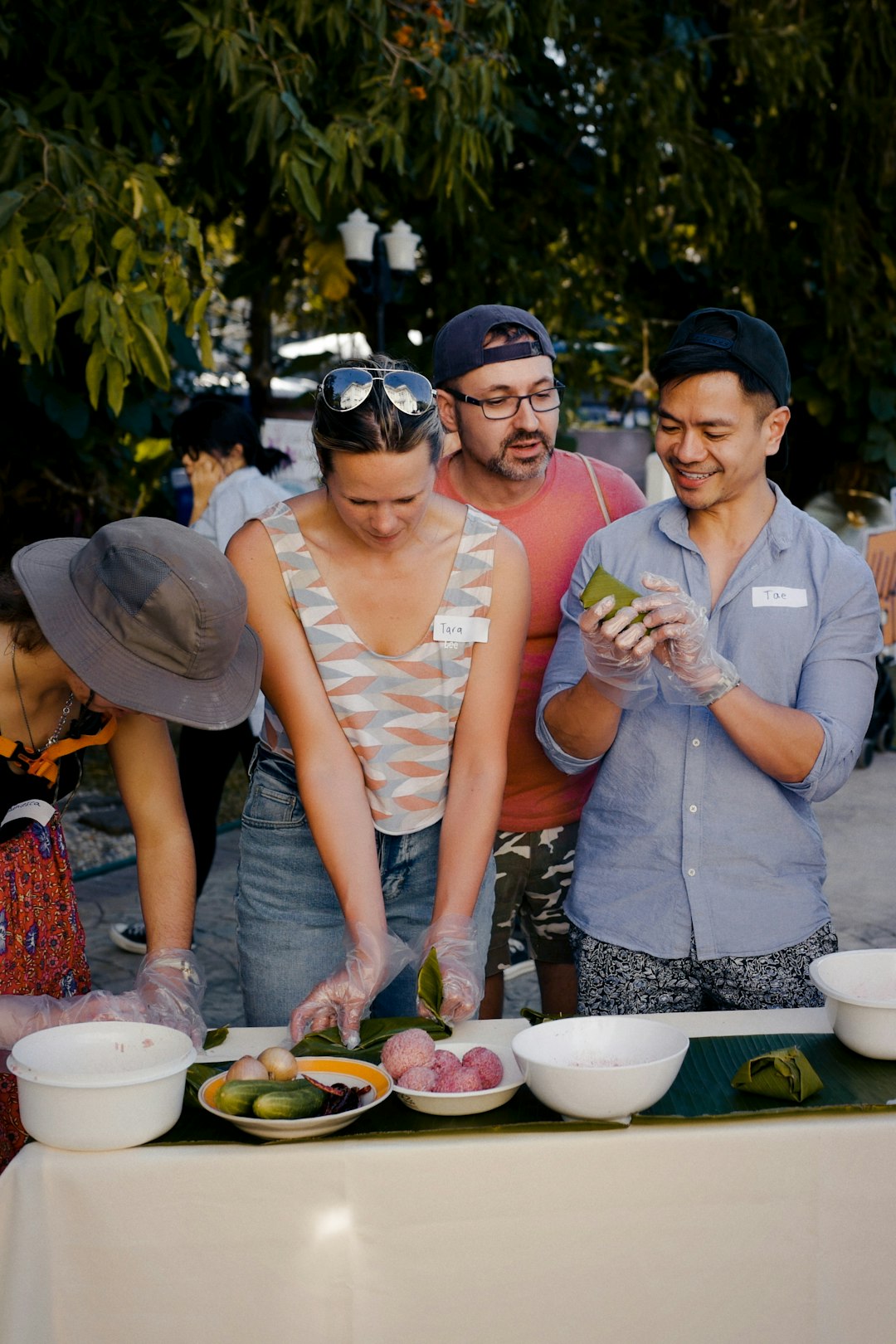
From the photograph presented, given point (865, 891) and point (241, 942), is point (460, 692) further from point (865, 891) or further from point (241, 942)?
point (865, 891)

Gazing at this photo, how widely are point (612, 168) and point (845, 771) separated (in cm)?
630

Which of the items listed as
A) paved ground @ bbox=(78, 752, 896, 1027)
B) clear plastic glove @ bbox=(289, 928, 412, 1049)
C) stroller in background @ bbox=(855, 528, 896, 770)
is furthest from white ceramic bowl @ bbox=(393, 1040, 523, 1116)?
stroller in background @ bbox=(855, 528, 896, 770)

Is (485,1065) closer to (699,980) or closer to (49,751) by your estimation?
(699,980)

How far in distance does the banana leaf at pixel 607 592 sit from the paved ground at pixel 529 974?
2.24 meters

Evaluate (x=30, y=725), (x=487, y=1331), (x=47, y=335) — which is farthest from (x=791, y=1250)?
(x=47, y=335)

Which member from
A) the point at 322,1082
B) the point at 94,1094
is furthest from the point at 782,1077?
the point at 94,1094

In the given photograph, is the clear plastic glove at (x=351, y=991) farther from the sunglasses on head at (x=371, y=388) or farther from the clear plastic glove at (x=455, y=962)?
the sunglasses on head at (x=371, y=388)

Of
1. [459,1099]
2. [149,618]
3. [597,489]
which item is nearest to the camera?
[459,1099]

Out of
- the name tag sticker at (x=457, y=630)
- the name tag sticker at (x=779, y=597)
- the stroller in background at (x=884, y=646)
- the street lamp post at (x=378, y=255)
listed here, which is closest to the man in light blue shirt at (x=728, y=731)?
the name tag sticker at (x=779, y=597)

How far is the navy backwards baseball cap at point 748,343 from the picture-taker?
206 centimetres

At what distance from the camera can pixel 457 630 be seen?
2.09m

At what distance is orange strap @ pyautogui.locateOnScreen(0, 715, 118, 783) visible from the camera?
1944mm

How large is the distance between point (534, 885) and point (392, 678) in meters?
0.75

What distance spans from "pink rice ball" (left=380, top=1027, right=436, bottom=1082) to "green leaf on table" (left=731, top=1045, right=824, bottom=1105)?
0.41 metres
